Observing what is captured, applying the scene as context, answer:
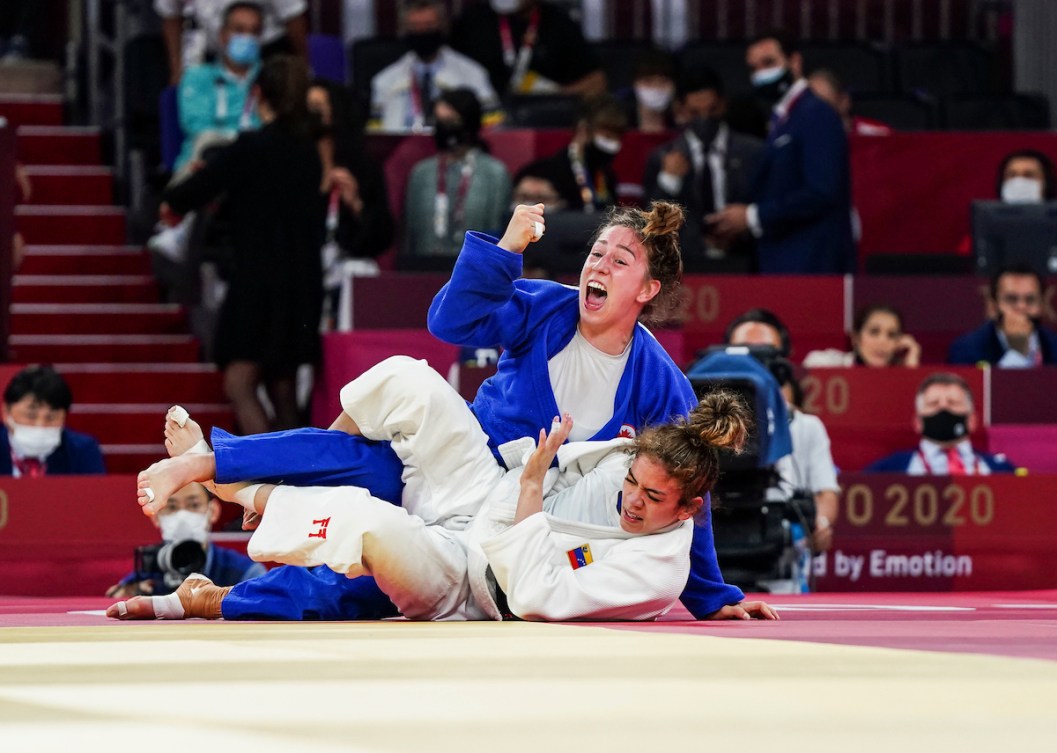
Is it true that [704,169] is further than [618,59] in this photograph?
No

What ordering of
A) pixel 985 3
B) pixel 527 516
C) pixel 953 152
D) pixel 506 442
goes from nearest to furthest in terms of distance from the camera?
pixel 527 516
pixel 506 442
pixel 953 152
pixel 985 3

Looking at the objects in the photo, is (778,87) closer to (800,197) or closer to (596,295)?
(800,197)

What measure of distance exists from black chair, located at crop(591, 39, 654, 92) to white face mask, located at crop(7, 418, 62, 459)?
512 cm

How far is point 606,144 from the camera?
905 centimetres

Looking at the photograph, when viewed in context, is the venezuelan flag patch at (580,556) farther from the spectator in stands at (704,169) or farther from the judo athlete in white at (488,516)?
the spectator in stands at (704,169)

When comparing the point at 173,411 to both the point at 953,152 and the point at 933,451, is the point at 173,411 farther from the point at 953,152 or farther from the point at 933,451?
the point at 953,152

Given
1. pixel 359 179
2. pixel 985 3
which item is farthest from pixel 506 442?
pixel 985 3

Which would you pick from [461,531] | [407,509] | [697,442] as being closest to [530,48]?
[407,509]

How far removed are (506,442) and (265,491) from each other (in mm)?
613

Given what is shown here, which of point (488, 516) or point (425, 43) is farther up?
point (425, 43)

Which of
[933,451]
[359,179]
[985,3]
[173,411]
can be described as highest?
[985,3]

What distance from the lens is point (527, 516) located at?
14.6 ft

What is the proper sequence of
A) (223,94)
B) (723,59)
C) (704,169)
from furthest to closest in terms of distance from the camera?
(723,59), (223,94), (704,169)

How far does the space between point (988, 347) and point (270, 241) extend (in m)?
3.22
